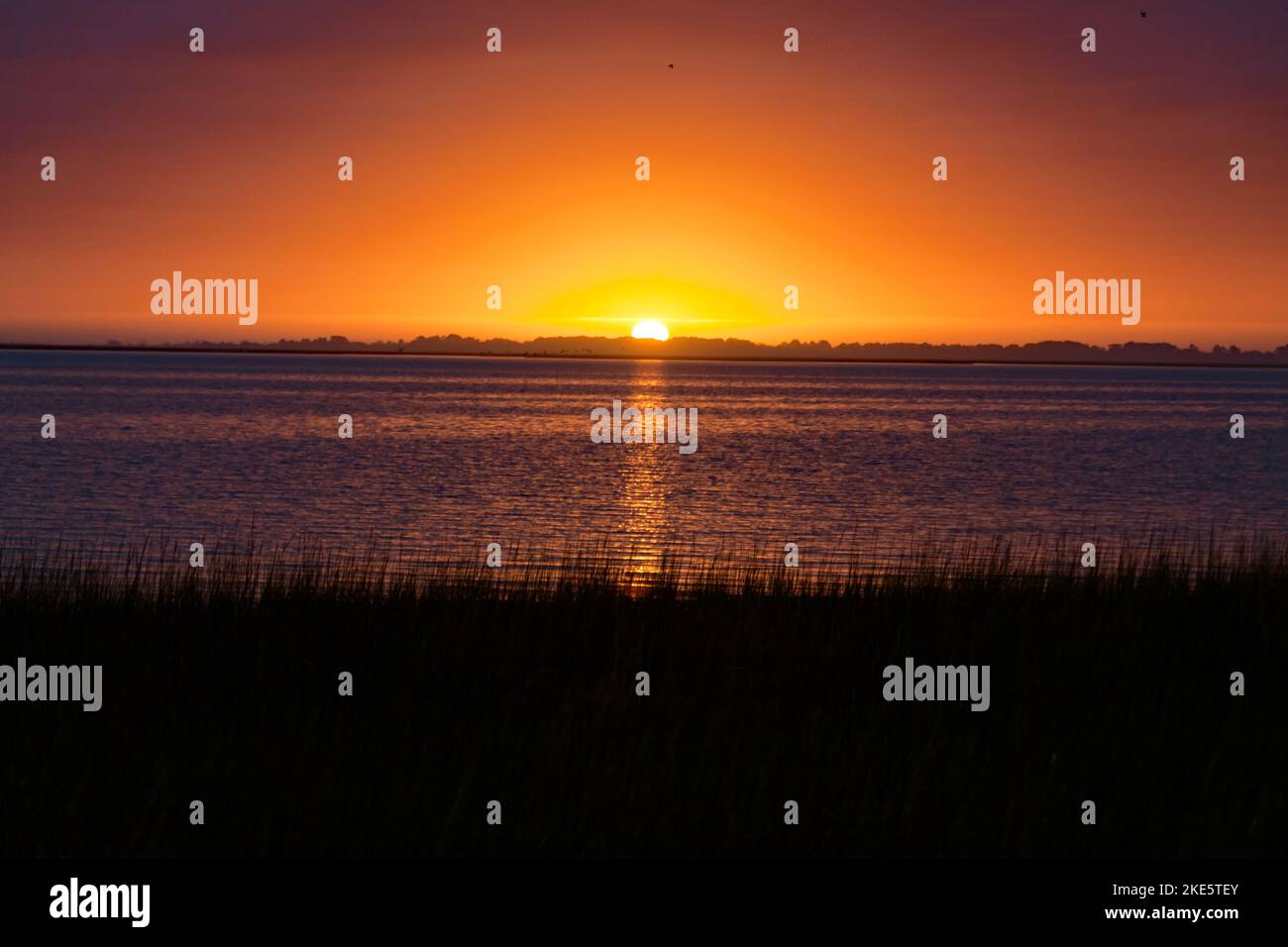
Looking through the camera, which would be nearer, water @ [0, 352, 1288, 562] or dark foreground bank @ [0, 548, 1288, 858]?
dark foreground bank @ [0, 548, 1288, 858]

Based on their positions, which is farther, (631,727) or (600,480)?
(600,480)

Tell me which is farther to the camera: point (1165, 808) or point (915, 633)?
point (915, 633)

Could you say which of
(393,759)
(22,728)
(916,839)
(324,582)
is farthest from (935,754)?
(324,582)

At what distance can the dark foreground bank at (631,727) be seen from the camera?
7.34 m

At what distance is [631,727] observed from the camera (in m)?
8.95

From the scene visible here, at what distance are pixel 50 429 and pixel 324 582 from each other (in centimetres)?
5972

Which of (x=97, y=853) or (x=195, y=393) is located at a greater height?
(x=195, y=393)

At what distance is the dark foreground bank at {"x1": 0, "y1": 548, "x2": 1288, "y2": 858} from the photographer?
734 cm

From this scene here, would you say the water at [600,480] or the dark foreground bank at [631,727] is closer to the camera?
the dark foreground bank at [631,727]

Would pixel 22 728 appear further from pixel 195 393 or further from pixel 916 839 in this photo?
pixel 195 393

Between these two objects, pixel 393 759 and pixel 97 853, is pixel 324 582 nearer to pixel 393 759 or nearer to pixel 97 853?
pixel 393 759
